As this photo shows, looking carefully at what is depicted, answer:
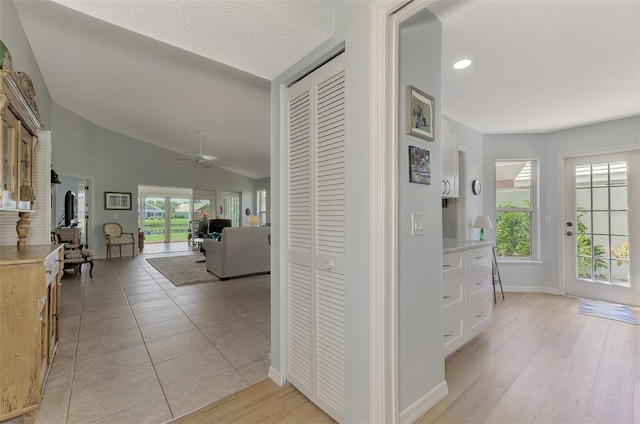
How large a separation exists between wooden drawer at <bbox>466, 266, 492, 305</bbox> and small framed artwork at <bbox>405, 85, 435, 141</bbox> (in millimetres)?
1411

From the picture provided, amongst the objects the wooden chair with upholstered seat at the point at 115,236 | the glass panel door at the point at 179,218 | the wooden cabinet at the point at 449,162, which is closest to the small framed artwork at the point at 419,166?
the wooden cabinet at the point at 449,162

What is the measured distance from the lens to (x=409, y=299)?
4.96ft

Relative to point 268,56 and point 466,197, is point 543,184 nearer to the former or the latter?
point 466,197

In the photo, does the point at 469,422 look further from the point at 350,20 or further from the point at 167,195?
the point at 167,195

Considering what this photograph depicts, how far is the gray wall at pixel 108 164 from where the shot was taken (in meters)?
6.30

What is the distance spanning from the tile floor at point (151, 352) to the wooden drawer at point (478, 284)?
69.5 inches

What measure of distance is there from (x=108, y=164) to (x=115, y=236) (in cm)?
185

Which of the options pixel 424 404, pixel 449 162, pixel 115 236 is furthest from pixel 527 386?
pixel 115 236

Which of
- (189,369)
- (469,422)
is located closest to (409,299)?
(469,422)

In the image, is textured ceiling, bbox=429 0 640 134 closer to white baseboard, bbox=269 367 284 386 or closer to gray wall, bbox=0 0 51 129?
white baseboard, bbox=269 367 284 386

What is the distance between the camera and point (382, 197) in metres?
1.30

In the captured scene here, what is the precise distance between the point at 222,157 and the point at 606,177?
8.01 metres

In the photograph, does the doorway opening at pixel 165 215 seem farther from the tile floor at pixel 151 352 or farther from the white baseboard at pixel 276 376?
the white baseboard at pixel 276 376

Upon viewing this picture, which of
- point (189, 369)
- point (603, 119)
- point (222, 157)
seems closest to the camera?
point (189, 369)
